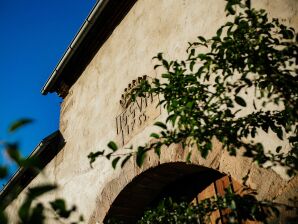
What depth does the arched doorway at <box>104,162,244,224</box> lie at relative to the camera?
328 centimetres

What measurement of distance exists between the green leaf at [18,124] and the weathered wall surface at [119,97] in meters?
1.83

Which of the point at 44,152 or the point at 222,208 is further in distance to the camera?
the point at 44,152

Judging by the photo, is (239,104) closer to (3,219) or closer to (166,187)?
(3,219)

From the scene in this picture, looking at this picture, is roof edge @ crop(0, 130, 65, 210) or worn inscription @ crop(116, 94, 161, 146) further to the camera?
roof edge @ crop(0, 130, 65, 210)

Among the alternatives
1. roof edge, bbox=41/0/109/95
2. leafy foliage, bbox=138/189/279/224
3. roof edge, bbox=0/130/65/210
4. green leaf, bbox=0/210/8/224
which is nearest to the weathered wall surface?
roof edge, bbox=0/130/65/210

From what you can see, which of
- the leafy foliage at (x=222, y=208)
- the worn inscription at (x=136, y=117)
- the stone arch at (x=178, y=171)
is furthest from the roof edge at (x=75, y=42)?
the leafy foliage at (x=222, y=208)

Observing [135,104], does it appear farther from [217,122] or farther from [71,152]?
[217,122]

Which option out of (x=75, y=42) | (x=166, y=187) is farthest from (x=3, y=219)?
(x=75, y=42)

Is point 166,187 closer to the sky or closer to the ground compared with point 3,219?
closer to the sky

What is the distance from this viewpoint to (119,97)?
436 centimetres

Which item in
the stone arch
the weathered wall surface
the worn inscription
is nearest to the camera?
the stone arch

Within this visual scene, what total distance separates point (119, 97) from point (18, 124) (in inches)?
139

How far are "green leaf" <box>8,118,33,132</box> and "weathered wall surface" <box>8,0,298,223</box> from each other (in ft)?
6.00

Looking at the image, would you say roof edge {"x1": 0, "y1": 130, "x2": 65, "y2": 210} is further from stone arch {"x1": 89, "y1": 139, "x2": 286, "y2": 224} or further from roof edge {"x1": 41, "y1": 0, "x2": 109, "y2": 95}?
stone arch {"x1": 89, "y1": 139, "x2": 286, "y2": 224}
